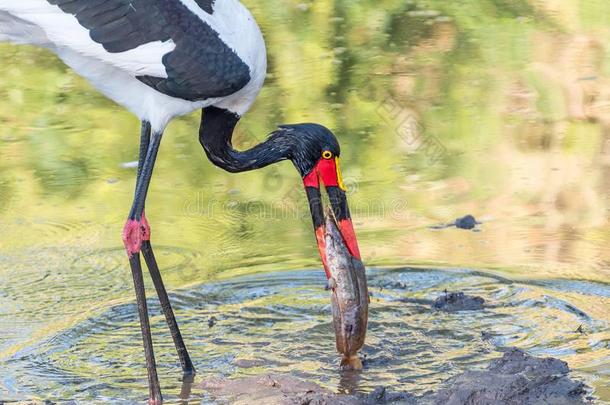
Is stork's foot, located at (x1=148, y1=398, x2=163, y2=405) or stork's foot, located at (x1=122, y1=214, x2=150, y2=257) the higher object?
stork's foot, located at (x1=122, y1=214, x2=150, y2=257)

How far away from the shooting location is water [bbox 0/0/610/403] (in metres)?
6.32

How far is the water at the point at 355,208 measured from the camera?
632cm

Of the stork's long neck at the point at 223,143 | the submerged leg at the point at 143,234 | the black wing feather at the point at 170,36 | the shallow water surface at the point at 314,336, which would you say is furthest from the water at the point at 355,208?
the black wing feather at the point at 170,36

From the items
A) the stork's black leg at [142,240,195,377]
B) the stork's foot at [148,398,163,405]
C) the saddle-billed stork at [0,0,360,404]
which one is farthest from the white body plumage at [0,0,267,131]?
the stork's foot at [148,398,163,405]

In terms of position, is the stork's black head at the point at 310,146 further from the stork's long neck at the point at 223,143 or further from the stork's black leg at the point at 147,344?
the stork's black leg at the point at 147,344

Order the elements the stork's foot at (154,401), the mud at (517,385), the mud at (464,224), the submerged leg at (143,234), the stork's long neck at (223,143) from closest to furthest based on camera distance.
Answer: the mud at (517,385), the stork's foot at (154,401), the submerged leg at (143,234), the stork's long neck at (223,143), the mud at (464,224)

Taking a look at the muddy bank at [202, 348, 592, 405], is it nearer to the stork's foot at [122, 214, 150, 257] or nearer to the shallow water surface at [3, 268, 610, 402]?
the shallow water surface at [3, 268, 610, 402]

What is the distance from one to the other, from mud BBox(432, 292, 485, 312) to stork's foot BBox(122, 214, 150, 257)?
5.14ft

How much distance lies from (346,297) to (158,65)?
1.37m

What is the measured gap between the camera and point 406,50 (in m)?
11.2

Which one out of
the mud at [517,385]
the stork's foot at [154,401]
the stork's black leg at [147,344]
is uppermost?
the mud at [517,385]

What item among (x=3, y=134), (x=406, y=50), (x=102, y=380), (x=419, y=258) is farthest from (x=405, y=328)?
(x=406, y=50)

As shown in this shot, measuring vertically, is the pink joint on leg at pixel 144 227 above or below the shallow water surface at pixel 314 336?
above

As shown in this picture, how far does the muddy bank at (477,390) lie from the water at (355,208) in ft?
0.55
